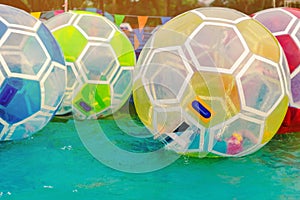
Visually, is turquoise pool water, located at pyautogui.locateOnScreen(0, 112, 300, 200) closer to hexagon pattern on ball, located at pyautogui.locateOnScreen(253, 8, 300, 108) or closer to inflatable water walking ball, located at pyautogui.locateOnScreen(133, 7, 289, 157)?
inflatable water walking ball, located at pyautogui.locateOnScreen(133, 7, 289, 157)

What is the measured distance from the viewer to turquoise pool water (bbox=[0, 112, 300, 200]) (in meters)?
2.56

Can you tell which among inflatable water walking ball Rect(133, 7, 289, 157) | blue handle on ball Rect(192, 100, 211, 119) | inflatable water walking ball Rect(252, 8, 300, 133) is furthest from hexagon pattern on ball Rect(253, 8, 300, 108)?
blue handle on ball Rect(192, 100, 211, 119)

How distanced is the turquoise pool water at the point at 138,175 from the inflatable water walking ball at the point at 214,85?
0.18m

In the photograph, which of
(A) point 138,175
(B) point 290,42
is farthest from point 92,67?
(B) point 290,42

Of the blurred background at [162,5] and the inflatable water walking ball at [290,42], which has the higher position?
the inflatable water walking ball at [290,42]

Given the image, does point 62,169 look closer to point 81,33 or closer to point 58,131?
point 58,131

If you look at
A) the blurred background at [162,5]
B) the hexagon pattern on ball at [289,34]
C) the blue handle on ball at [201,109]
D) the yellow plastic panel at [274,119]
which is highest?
the hexagon pattern on ball at [289,34]

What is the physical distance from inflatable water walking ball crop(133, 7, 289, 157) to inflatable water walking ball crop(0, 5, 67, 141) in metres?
0.75

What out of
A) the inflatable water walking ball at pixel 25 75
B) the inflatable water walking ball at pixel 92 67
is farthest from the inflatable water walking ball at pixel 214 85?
the inflatable water walking ball at pixel 92 67

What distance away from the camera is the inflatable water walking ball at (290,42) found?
3.61 meters

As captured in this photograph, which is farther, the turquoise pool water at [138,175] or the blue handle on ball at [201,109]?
the blue handle on ball at [201,109]

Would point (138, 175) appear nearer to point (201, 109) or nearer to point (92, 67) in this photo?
point (201, 109)

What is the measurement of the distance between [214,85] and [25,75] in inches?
54.3

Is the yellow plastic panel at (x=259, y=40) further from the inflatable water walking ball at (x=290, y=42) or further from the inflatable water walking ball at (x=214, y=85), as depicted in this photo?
the inflatable water walking ball at (x=290, y=42)
